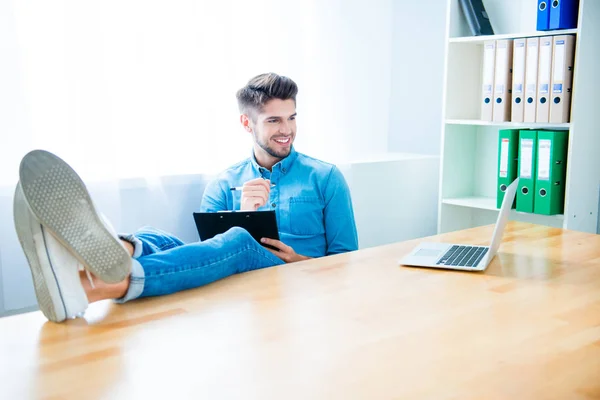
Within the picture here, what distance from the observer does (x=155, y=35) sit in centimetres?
243

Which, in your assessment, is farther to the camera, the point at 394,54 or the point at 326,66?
the point at 394,54

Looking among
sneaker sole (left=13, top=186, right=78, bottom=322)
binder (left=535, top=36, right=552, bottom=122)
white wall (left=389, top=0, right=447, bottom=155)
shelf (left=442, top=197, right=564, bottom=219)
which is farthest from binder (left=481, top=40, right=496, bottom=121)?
sneaker sole (left=13, top=186, right=78, bottom=322)

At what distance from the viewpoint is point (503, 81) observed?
294cm

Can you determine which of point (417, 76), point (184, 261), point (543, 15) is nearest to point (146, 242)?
point (184, 261)

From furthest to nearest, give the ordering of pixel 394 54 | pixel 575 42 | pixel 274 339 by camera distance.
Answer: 1. pixel 394 54
2. pixel 575 42
3. pixel 274 339

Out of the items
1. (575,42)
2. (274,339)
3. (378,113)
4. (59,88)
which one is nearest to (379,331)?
(274,339)

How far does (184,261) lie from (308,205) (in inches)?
34.8

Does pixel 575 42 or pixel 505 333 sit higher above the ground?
pixel 575 42

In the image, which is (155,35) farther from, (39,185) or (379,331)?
(379,331)

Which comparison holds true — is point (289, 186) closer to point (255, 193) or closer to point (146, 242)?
point (255, 193)

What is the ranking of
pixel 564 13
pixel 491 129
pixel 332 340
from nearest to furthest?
pixel 332 340 → pixel 564 13 → pixel 491 129

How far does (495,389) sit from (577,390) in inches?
4.9

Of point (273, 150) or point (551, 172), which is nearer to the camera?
point (273, 150)

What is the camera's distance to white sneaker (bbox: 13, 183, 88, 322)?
48.8 inches
